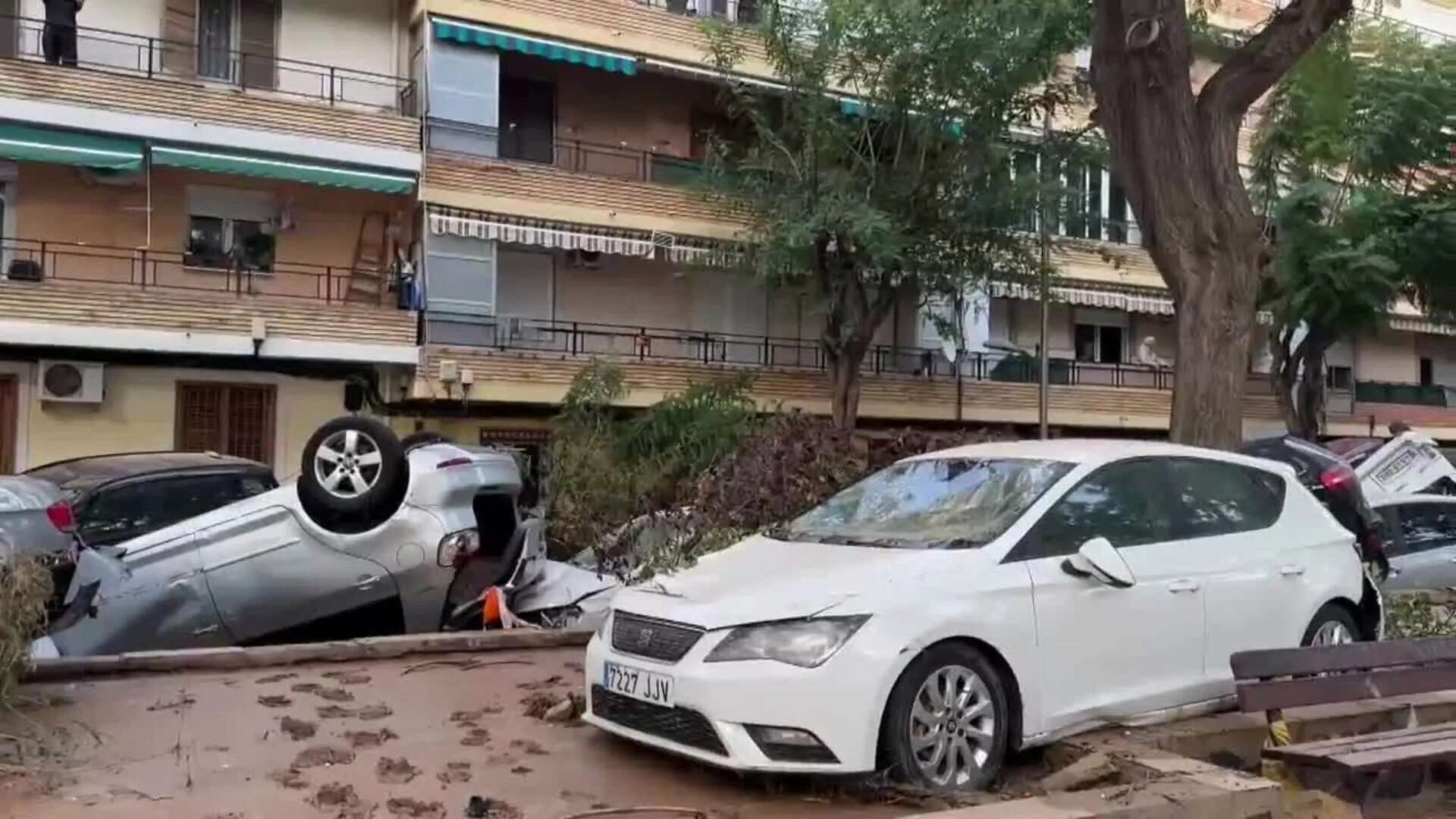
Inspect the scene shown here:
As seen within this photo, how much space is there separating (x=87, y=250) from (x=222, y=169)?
2.23 m

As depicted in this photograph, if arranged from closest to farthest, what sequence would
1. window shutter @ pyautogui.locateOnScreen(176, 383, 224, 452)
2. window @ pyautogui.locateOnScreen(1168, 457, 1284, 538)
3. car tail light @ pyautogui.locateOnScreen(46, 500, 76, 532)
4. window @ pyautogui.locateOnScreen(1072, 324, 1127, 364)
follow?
window @ pyautogui.locateOnScreen(1168, 457, 1284, 538) → car tail light @ pyautogui.locateOnScreen(46, 500, 76, 532) → window shutter @ pyautogui.locateOnScreen(176, 383, 224, 452) → window @ pyautogui.locateOnScreen(1072, 324, 1127, 364)

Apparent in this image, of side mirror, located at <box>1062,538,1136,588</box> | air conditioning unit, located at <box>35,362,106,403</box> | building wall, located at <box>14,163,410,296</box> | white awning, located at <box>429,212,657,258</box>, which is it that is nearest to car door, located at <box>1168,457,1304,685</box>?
side mirror, located at <box>1062,538,1136,588</box>

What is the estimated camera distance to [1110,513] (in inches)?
248

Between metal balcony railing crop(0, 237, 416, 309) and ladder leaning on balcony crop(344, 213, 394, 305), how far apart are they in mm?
30

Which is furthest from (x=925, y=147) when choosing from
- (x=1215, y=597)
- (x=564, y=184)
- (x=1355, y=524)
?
(x=1215, y=597)

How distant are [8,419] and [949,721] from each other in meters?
15.8

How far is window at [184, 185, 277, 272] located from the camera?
1900 centimetres

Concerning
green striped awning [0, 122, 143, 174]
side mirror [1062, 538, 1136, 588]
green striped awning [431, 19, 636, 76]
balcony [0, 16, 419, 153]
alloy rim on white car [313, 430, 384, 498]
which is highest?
green striped awning [431, 19, 636, 76]

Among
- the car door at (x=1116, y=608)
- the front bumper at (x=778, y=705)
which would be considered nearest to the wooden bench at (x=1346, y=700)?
the car door at (x=1116, y=608)

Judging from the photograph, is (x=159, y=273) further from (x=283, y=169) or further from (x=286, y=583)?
(x=286, y=583)

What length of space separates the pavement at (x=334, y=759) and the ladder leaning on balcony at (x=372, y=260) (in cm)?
1296

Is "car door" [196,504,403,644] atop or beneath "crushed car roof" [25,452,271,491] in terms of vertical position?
beneath

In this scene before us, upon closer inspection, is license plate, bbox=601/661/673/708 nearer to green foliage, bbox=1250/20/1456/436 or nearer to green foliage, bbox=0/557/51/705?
green foliage, bbox=0/557/51/705

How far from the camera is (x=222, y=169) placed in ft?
58.1
